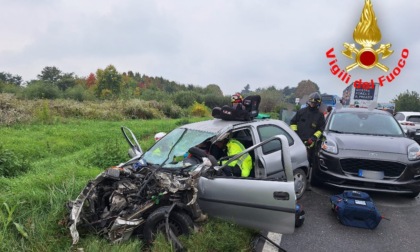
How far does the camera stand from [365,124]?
20.7ft

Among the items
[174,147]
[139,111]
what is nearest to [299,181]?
[174,147]

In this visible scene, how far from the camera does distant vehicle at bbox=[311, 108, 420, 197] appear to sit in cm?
500

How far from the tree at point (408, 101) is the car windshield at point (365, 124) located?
163 ft

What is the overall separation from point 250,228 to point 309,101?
157 inches

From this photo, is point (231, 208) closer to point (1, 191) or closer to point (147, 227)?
point (147, 227)

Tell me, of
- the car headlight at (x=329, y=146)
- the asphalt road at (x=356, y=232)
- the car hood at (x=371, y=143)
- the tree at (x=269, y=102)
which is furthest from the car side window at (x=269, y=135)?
the tree at (x=269, y=102)

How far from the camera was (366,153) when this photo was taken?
5160 mm

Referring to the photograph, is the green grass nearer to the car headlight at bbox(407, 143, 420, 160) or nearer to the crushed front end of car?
the crushed front end of car

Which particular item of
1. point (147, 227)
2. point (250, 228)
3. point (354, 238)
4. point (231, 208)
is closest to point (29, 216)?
point (147, 227)

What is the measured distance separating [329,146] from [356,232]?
183 cm

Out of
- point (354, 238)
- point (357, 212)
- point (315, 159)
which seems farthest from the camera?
point (315, 159)

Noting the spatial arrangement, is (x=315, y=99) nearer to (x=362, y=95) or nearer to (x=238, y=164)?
(x=238, y=164)

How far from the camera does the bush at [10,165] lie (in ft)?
18.7

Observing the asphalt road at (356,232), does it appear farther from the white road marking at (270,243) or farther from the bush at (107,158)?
the bush at (107,158)
